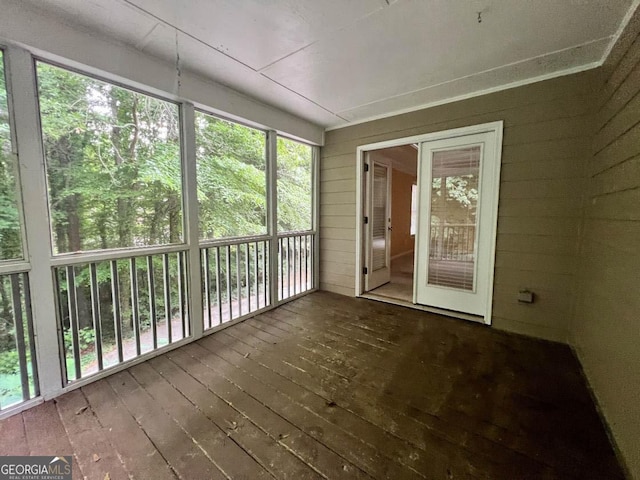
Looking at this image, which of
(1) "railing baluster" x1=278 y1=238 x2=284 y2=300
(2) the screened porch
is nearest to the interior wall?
(1) "railing baluster" x1=278 y1=238 x2=284 y2=300

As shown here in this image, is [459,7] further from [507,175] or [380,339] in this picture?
[380,339]

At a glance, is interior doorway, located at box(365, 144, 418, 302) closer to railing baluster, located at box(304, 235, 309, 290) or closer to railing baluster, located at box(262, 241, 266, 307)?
railing baluster, located at box(304, 235, 309, 290)

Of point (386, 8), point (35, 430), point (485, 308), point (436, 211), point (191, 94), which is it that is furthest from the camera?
point (436, 211)

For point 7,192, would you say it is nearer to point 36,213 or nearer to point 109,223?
point 36,213

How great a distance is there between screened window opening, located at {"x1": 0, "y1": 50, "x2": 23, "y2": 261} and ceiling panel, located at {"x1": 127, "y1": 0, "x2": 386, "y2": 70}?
100cm

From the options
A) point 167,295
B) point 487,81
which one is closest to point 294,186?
point 167,295

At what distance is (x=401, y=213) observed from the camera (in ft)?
22.5

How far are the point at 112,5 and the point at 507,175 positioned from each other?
3357 mm

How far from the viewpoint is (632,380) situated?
4.17ft

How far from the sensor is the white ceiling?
5.08ft

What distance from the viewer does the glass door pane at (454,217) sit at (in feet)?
9.32

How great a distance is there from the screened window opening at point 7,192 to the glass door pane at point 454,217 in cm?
355

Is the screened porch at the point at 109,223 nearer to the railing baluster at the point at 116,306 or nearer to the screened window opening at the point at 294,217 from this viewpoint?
the railing baluster at the point at 116,306

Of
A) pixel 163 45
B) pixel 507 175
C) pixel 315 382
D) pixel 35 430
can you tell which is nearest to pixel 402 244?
pixel 507 175
